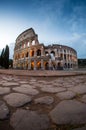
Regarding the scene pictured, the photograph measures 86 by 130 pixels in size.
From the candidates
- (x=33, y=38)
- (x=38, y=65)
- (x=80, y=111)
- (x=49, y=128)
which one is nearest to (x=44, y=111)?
(x=49, y=128)

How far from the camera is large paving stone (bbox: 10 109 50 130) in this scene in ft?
2.82

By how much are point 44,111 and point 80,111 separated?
0.46m

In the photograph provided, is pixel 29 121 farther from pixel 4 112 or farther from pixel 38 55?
pixel 38 55

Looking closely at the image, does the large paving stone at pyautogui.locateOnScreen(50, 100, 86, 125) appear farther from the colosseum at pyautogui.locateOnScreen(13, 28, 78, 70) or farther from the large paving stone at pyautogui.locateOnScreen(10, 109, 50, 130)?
the colosseum at pyautogui.locateOnScreen(13, 28, 78, 70)

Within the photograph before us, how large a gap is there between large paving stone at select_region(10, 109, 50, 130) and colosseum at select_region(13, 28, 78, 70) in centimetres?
2211

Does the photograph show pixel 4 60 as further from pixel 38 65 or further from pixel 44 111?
pixel 44 111

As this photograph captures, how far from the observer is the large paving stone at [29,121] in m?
0.86

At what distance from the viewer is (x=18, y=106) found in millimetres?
1271

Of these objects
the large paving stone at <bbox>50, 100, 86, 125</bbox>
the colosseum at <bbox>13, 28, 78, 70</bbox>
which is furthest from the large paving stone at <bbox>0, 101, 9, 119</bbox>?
the colosseum at <bbox>13, 28, 78, 70</bbox>

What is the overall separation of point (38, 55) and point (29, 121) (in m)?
26.0

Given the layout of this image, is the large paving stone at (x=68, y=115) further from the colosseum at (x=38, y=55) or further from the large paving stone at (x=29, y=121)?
the colosseum at (x=38, y=55)

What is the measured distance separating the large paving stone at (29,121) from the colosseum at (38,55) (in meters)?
22.1

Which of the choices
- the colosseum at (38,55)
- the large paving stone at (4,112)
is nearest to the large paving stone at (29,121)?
the large paving stone at (4,112)

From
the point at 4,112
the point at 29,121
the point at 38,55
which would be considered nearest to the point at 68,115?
the point at 29,121
